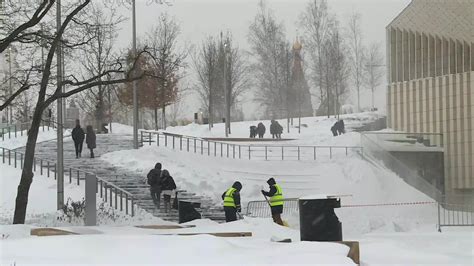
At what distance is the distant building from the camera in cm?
3388

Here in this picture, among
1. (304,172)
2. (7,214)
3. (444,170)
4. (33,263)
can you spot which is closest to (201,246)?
(33,263)

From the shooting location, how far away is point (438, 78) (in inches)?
1417

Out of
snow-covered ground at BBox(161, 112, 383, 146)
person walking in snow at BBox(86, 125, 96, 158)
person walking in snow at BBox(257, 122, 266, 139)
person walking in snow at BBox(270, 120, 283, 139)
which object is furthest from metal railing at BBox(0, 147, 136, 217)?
person walking in snow at BBox(270, 120, 283, 139)

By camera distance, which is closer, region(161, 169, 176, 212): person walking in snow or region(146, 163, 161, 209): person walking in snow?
region(161, 169, 176, 212): person walking in snow

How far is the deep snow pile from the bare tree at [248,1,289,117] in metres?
25.6

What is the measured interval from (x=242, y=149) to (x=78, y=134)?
10.2m

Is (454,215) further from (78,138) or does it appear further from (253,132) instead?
(253,132)

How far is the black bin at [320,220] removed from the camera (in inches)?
397

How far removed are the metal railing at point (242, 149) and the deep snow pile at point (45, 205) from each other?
8642mm

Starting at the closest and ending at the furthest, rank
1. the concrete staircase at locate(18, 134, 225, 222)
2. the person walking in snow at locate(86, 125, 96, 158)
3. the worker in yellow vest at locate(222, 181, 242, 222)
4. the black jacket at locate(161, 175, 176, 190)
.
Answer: the worker in yellow vest at locate(222, 181, 242, 222)
the black jacket at locate(161, 175, 176, 190)
the concrete staircase at locate(18, 134, 225, 222)
the person walking in snow at locate(86, 125, 96, 158)

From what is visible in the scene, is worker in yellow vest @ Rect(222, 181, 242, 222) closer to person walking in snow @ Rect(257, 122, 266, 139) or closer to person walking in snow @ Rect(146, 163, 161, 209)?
person walking in snow @ Rect(146, 163, 161, 209)

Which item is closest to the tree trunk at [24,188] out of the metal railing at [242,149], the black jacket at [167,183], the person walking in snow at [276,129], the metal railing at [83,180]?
the metal railing at [83,180]

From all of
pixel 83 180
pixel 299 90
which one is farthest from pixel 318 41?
pixel 83 180

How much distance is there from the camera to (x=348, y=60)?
50.3m
